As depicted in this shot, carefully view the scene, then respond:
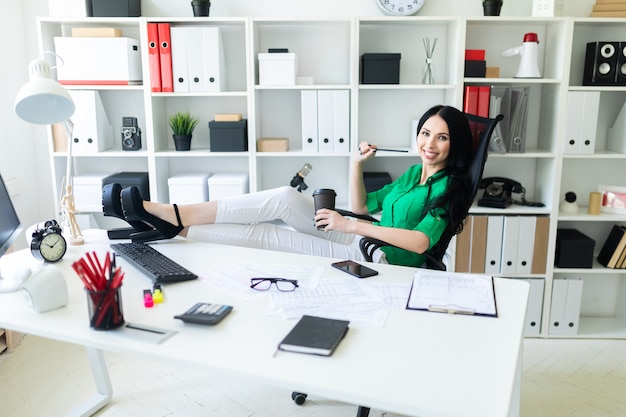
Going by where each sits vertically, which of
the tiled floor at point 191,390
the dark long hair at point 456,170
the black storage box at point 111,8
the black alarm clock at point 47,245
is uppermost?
the black storage box at point 111,8

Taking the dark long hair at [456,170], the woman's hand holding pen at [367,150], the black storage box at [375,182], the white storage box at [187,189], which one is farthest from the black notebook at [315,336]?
the white storage box at [187,189]

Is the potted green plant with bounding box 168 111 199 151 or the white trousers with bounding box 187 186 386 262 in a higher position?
the potted green plant with bounding box 168 111 199 151

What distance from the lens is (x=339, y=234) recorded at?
278cm

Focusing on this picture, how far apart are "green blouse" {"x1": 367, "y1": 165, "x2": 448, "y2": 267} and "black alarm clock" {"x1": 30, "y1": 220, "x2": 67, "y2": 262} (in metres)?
1.32

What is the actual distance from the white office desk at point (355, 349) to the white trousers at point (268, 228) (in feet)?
2.08

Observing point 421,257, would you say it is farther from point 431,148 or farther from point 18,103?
point 18,103

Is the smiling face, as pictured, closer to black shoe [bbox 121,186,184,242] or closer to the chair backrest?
the chair backrest

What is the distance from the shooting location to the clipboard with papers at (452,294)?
1.57m

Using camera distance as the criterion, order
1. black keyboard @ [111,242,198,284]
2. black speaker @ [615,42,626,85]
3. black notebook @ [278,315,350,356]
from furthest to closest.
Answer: black speaker @ [615,42,626,85] < black keyboard @ [111,242,198,284] < black notebook @ [278,315,350,356]

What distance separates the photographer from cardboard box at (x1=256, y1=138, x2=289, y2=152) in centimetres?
337

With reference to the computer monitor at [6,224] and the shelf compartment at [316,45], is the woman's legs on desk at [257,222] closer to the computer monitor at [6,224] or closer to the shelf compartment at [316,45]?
the computer monitor at [6,224]

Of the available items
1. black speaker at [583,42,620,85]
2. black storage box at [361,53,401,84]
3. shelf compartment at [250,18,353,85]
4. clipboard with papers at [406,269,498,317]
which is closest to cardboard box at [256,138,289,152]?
shelf compartment at [250,18,353,85]

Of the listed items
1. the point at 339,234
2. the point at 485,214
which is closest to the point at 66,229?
the point at 339,234

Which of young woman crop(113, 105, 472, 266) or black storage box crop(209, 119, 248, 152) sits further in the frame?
black storage box crop(209, 119, 248, 152)
